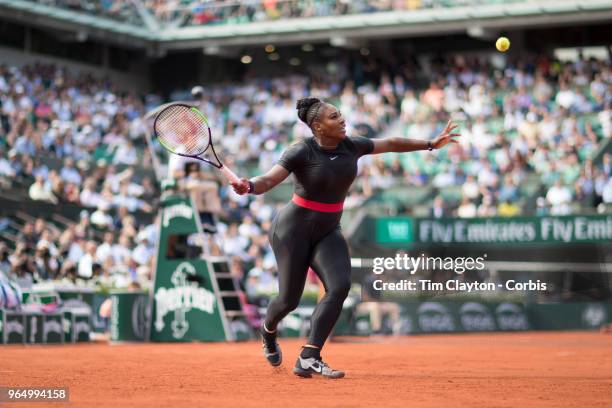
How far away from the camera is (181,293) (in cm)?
1692

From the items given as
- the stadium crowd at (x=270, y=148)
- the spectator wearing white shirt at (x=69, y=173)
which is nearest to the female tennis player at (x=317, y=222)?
the stadium crowd at (x=270, y=148)

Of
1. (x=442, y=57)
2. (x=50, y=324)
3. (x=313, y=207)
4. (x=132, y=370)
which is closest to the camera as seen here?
(x=313, y=207)

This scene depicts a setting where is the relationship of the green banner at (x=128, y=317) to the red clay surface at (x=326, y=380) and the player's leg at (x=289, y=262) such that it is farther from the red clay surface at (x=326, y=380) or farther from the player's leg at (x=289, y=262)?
the player's leg at (x=289, y=262)

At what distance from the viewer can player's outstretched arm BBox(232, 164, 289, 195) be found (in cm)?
852

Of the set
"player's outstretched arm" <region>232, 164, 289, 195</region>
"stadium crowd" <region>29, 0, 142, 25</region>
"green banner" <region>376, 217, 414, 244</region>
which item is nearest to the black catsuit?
"player's outstretched arm" <region>232, 164, 289, 195</region>

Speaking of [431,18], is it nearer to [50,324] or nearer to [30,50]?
[30,50]

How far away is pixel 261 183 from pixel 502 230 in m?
12.4

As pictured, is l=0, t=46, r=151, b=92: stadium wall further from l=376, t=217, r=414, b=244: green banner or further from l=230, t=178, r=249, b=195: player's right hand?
l=230, t=178, r=249, b=195: player's right hand

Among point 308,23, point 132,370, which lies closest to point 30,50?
point 308,23

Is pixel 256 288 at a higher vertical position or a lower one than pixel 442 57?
lower

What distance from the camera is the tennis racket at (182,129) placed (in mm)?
9320

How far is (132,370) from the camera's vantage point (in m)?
10.2

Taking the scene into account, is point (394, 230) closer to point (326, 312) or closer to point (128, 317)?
point (128, 317)

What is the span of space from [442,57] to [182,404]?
87.1 ft
